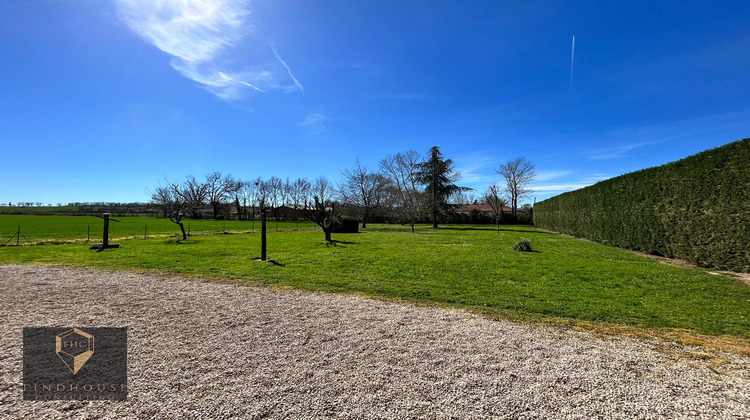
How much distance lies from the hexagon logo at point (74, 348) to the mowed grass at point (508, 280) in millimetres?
3510

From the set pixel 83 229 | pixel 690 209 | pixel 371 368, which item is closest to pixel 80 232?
pixel 83 229

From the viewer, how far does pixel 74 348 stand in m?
3.62

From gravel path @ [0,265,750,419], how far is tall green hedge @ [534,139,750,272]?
24.3ft

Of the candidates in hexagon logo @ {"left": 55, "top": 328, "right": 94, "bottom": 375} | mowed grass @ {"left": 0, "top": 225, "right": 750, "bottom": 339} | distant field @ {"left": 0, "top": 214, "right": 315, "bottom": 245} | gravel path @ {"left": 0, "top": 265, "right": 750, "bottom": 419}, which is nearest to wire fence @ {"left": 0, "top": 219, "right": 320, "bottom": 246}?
distant field @ {"left": 0, "top": 214, "right": 315, "bottom": 245}

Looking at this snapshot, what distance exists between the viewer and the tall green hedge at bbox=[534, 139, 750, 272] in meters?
8.02

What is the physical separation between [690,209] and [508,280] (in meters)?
7.59

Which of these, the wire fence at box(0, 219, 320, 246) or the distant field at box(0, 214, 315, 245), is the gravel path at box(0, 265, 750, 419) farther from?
the distant field at box(0, 214, 315, 245)

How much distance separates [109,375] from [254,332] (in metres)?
1.52

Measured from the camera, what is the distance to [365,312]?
16.6ft

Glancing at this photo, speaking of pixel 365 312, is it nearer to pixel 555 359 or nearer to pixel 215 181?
pixel 555 359

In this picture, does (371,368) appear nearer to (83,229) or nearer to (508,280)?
(508,280)

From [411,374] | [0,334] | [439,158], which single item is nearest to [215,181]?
[439,158]

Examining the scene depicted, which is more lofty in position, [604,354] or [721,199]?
[721,199]

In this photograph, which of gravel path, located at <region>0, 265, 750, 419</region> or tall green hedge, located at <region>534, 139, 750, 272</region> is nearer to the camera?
gravel path, located at <region>0, 265, 750, 419</region>
